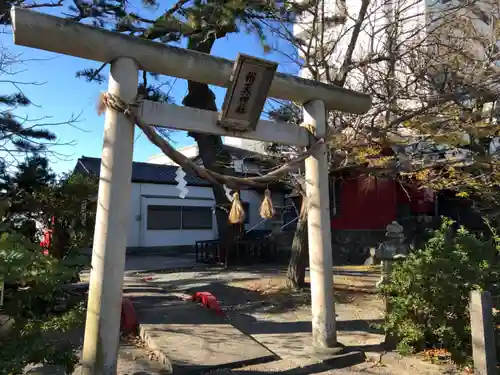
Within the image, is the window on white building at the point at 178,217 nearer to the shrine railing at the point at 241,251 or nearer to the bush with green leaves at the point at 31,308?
the shrine railing at the point at 241,251

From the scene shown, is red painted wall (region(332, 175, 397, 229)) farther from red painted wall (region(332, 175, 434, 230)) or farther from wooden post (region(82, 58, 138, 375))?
wooden post (region(82, 58, 138, 375))

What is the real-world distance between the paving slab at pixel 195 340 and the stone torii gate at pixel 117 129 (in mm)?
957

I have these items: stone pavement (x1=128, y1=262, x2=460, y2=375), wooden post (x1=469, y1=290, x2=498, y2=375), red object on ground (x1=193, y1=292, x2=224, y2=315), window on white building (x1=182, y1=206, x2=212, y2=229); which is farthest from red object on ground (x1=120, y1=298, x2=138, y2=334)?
window on white building (x1=182, y1=206, x2=212, y2=229)

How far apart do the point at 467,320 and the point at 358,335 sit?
201 cm

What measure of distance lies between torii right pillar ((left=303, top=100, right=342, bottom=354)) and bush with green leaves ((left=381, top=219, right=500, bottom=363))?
75 cm

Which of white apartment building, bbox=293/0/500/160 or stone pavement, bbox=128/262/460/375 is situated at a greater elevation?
white apartment building, bbox=293/0/500/160

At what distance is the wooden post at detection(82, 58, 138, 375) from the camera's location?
3.87m

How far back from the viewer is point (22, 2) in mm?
8344

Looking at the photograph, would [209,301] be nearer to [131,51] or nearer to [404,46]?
[131,51]

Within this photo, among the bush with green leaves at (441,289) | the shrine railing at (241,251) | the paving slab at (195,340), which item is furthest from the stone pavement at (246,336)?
the shrine railing at (241,251)

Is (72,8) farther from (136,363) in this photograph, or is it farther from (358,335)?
(358,335)

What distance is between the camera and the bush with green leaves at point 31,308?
2.67 meters

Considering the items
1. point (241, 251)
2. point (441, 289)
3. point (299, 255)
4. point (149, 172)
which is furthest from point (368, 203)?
point (149, 172)

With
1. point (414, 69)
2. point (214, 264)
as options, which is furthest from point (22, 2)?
point (214, 264)
